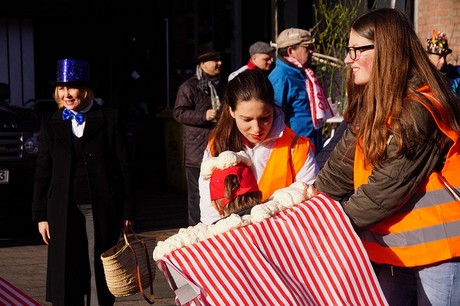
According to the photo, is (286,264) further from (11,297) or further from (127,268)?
(127,268)

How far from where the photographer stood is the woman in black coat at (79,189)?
6824 mm

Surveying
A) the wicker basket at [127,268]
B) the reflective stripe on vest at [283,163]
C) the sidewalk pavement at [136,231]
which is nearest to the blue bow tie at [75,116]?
the sidewalk pavement at [136,231]

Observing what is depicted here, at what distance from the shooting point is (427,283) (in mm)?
3857

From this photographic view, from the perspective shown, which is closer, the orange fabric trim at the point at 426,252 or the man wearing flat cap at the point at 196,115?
the orange fabric trim at the point at 426,252

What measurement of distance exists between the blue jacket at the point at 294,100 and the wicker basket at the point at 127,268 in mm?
2561

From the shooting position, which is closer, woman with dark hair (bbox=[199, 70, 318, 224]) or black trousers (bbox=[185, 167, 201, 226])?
woman with dark hair (bbox=[199, 70, 318, 224])

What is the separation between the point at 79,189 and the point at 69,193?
7cm

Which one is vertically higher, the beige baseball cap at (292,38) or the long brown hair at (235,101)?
the beige baseball cap at (292,38)

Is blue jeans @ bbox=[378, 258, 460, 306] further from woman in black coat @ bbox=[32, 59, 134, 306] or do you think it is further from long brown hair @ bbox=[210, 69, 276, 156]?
woman in black coat @ bbox=[32, 59, 134, 306]

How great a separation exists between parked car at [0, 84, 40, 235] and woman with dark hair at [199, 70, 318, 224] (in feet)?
22.0

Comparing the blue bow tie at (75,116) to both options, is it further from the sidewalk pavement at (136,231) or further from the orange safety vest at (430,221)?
the orange safety vest at (430,221)

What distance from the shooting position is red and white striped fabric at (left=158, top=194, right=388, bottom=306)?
11.5 feet

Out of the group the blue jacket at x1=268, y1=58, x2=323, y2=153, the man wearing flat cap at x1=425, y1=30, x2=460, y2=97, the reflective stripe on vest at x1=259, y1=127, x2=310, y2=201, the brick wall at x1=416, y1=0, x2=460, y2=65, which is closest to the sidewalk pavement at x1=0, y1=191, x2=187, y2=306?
the reflective stripe on vest at x1=259, y1=127, x2=310, y2=201

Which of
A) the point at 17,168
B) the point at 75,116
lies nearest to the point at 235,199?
the point at 75,116
